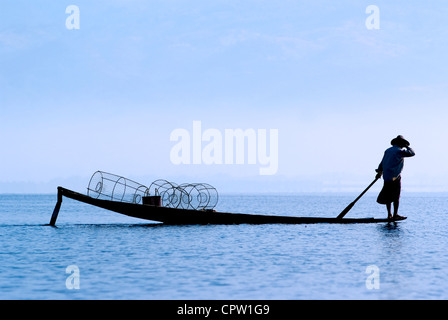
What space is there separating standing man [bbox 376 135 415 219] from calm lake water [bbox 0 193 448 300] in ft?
5.26


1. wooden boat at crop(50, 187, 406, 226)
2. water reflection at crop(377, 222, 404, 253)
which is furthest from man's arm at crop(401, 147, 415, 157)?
wooden boat at crop(50, 187, 406, 226)

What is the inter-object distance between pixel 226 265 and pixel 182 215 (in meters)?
10.0

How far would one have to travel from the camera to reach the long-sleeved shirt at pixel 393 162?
68.2ft

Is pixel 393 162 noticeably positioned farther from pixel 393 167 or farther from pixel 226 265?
pixel 226 265

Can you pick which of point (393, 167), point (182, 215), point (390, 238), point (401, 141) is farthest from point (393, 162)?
point (182, 215)

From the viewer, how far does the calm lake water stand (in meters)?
11.4

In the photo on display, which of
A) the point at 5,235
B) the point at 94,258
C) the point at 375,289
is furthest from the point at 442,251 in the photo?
the point at 5,235

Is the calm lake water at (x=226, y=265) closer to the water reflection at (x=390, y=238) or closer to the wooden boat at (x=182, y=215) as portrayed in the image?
the water reflection at (x=390, y=238)

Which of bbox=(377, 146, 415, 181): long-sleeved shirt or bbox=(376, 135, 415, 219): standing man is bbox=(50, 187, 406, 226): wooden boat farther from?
bbox=(377, 146, 415, 181): long-sleeved shirt

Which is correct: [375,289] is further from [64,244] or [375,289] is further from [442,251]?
[64,244]

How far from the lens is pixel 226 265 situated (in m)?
14.9

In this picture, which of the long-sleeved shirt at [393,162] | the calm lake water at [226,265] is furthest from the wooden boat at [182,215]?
the long-sleeved shirt at [393,162]

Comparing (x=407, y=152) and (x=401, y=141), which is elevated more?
(x=401, y=141)

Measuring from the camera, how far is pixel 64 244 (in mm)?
20625
